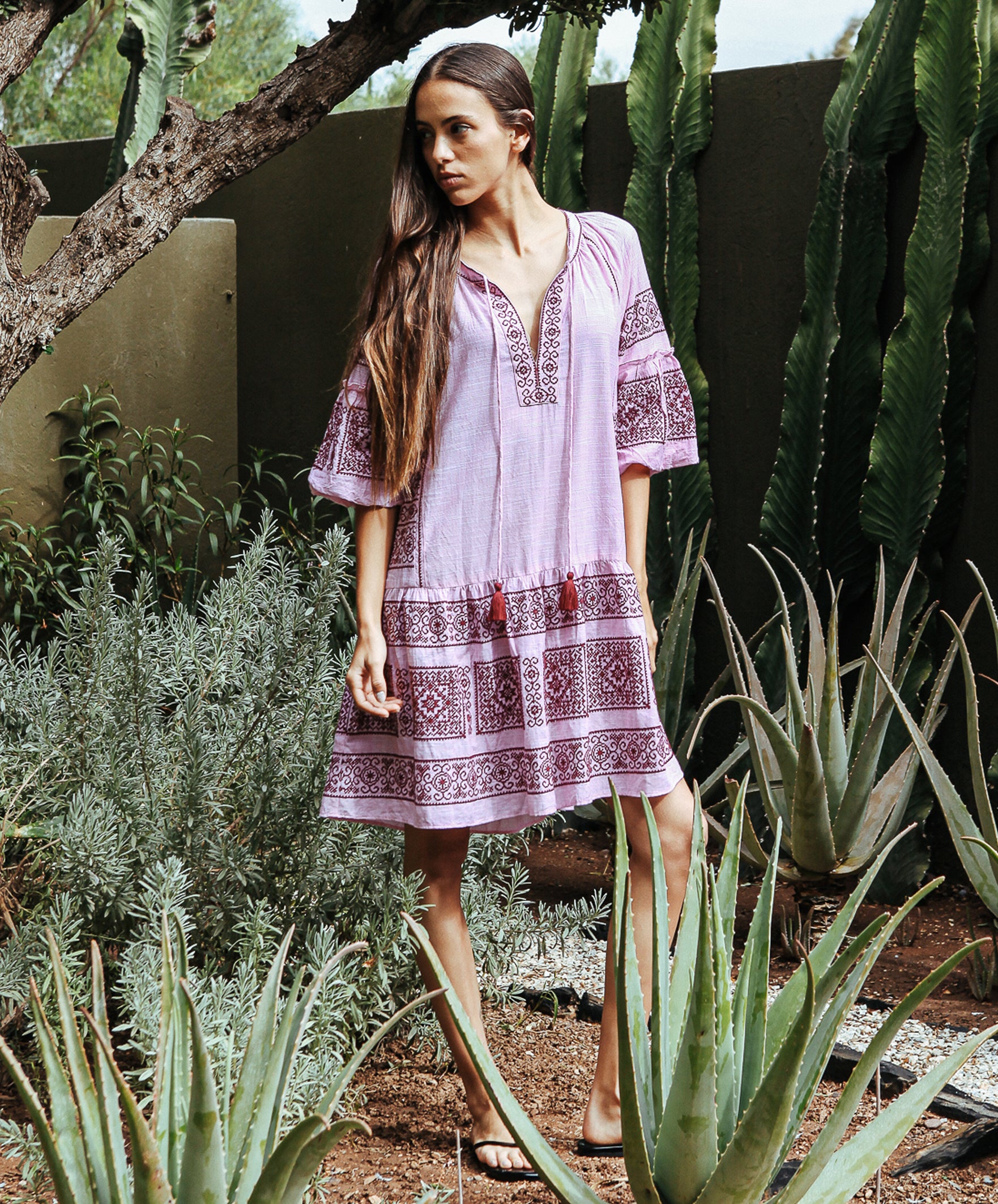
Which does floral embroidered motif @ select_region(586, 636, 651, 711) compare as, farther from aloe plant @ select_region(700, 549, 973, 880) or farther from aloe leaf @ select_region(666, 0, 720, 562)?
aloe leaf @ select_region(666, 0, 720, 562)

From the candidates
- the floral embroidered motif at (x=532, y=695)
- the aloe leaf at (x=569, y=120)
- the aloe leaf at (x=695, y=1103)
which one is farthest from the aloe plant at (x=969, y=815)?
the aloe leaf at (x=569, y=120)

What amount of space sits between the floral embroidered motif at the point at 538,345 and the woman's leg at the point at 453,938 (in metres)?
0.71

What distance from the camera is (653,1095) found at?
4.75 ft

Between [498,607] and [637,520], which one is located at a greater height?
[637,520]

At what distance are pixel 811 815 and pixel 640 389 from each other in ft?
3.37

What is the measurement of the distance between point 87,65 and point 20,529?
19.4 meters

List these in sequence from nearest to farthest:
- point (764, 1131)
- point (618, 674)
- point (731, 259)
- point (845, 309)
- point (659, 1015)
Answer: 1. point (764, 1131)
2. point (659, 1015)
3. point (618, 674)
4. point (845, 309)
5. point (731, 259)

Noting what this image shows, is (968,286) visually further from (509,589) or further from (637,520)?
(509,589)

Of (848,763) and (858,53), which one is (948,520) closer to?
(848,763)

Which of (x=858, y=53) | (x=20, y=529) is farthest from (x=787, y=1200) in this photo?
(x=20, y=529)

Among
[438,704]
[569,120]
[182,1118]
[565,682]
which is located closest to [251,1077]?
[182,1118]

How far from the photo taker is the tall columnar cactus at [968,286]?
126 inches

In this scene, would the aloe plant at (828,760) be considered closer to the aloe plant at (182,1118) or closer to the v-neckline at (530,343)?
the v-neckline at (530,343)

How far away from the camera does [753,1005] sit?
4.96 ft
